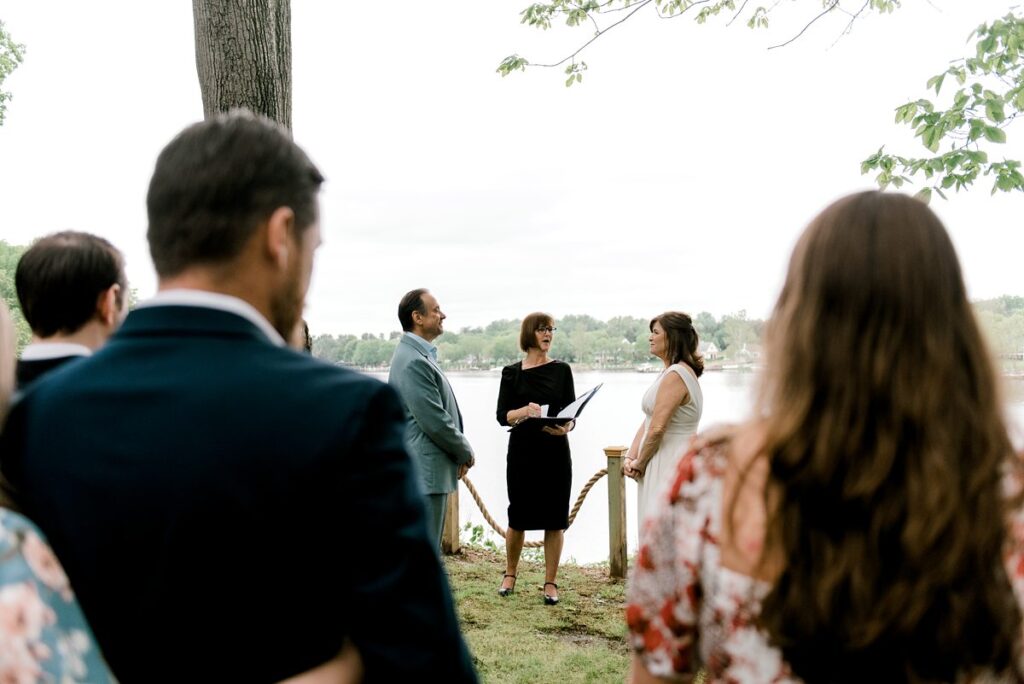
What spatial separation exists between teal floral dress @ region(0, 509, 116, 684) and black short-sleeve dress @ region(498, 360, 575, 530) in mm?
5053

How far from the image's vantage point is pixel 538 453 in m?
6.13

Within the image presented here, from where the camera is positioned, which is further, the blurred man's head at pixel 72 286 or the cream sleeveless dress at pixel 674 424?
the cream sleeveless dress at pixel 674 424

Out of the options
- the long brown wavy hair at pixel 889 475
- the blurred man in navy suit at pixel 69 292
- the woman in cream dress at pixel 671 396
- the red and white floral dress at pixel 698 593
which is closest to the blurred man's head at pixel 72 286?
the blurred man in navy suit at pixel 69 292

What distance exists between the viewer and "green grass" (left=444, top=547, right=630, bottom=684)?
5.01 m

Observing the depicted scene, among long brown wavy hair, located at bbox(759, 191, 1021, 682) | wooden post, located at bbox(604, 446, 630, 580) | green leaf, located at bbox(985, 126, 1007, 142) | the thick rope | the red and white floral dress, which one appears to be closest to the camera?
long brown wavy hair, located at bbox(759, 191, 1021, 682)

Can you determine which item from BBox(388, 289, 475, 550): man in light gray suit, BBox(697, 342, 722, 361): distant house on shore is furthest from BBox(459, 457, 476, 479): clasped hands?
BBox(697, 342, 722, 361): distant house on shore

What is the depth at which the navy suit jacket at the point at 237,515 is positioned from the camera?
1.08 metres

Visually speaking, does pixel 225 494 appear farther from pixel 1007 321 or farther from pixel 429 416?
pixel 429 416

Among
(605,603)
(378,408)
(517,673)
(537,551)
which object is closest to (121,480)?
(378,408)

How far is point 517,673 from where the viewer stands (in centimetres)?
496

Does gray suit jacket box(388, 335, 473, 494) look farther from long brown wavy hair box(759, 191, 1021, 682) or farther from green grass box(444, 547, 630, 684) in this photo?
long brown wavy hair box(759, 191, 1021, 682)

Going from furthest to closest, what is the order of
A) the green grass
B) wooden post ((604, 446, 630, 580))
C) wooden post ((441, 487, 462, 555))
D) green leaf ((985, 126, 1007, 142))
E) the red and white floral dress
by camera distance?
wooden post ((441, 487, 462, 555)) → wooden post ((604, 446, 630, 580)) → the green grass → green leaf ((985, 126, 1007, 142)) → the red and white floral dress

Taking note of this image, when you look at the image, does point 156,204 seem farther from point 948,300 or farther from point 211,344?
point 948,300

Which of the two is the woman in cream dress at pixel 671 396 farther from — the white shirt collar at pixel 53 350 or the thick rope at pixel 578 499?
the white shirt collar at pixel 53 350
